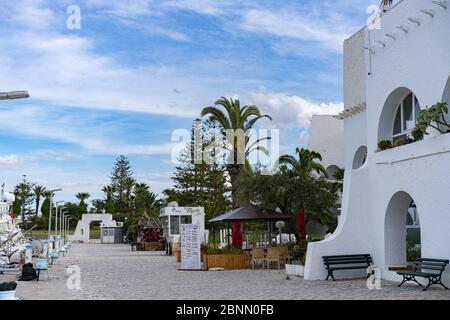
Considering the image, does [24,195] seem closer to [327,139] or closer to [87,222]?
[87,222]

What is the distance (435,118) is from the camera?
14453mm

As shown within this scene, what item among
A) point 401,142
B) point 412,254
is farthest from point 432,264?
point 412,254

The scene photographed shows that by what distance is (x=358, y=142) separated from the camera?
25.8m

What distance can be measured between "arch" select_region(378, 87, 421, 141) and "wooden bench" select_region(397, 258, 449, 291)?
4461mm

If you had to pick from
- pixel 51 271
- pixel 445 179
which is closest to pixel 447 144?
pixel 445 179

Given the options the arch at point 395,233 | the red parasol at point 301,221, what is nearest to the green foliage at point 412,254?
the arch at point 395,233

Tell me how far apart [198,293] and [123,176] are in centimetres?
8018

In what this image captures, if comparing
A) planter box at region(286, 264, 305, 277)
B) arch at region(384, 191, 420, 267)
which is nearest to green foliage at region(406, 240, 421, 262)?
arch at region(384, 191, 420, 267)

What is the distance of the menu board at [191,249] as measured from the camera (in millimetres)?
23312

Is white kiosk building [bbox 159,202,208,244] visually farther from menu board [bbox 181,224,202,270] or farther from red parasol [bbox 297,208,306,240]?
menu board [bbox 181,224,202,270]

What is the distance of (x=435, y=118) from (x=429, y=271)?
Answer: 3.69 m

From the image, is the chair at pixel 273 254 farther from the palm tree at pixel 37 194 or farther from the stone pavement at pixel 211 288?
the palm tree at pixel 37 194

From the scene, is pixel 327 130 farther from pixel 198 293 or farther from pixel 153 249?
pixel 198 293
